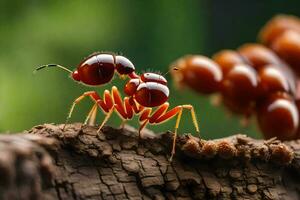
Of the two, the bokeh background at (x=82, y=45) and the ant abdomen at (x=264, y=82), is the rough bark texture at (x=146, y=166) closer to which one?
the ant abdomen at (x=264, y=82)

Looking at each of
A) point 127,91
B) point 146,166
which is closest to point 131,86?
point 127,91

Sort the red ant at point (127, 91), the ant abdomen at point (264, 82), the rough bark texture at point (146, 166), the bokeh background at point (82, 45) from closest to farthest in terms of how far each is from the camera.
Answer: the rough bark texture at point (146, 166) → the red ant at point (127, 91) → the ant abdomen at point (264, 82) → the bokeh background at point (82, 45)

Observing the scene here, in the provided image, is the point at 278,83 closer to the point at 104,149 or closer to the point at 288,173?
the point at 288,173

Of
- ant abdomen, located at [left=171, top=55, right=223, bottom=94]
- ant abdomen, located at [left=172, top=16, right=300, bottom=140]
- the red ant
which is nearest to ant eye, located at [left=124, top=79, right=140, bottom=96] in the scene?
the red ant

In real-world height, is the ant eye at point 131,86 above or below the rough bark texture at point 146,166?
above

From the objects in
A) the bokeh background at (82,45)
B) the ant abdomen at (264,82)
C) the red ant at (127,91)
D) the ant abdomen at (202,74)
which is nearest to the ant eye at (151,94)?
the red ant at (127,91)

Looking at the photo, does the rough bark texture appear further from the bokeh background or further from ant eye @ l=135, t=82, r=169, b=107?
the bokeh background

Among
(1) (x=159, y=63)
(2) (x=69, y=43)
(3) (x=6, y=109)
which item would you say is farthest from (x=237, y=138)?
(1) (x=159, y=63)

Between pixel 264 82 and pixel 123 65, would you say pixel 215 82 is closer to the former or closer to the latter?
pixel 264 82
